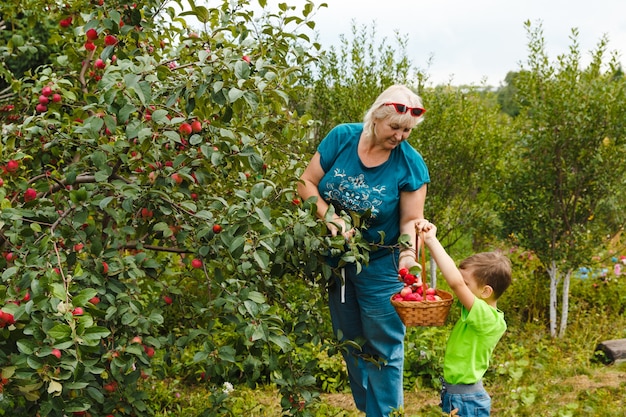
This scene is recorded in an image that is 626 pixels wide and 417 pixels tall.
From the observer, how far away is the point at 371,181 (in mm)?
2670

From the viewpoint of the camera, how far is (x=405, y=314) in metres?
2.31

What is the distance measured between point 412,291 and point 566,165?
8.82 ft

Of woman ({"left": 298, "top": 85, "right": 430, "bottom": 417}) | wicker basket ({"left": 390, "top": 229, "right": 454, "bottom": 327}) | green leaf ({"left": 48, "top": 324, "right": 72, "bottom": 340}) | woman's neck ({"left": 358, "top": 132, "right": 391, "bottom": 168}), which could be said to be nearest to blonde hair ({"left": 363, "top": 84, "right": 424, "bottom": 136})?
woman ({"left": 298, "top": 85, "right": 430, "bottom": 417})

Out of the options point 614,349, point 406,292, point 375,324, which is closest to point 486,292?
point 406,292

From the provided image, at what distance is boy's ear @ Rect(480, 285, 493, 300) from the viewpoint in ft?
8.06

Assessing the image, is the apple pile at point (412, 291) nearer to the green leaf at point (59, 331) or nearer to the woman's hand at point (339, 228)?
the woman's hand at point (339, 228)

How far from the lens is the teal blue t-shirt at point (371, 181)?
2652 mm

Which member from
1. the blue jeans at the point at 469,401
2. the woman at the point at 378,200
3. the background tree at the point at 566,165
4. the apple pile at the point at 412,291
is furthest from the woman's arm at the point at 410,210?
the background tree at the point at 566,165

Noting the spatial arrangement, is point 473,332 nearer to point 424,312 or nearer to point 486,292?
point 486,292

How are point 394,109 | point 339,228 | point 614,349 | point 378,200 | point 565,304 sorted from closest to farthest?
point 339,228 < point 394,109 < point 378,200 < point 614,349 < point 565,304

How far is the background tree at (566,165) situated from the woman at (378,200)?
226 cm

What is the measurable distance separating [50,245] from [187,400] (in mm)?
1852

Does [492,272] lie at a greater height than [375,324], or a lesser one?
greater

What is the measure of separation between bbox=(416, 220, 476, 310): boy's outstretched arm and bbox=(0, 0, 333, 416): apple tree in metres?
0.40
